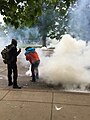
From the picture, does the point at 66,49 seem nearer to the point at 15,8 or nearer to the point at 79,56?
the point at 79,56

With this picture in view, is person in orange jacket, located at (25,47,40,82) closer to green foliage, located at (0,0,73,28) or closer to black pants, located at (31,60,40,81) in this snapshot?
black pants, located at (31,60,40,81)

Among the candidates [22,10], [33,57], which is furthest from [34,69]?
[22,10]

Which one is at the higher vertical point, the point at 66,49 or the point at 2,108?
the point at 66,49

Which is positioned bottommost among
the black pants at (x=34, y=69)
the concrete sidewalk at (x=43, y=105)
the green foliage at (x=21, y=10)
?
the concrete sidewalk at (x=43, y=105)

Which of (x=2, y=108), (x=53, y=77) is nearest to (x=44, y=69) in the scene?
(x=53, y=77)

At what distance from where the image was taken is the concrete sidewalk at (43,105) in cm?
514

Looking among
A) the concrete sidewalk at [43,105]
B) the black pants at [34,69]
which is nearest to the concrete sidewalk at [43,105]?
the concrete sidewalk at [43,105]

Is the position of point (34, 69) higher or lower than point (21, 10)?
lower

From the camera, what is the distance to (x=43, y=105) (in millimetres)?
5941

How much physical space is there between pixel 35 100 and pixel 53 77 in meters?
2.64

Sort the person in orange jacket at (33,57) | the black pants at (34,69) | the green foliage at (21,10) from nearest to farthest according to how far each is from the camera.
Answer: the green foliage at (21,10) → the person in orange jacket at (33,57) → the black pants at (34,69)

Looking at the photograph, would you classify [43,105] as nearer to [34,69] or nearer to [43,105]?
[43,105]

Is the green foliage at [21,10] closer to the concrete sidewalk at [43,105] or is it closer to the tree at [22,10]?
the tree at [22,10]

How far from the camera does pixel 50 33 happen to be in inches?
1107
